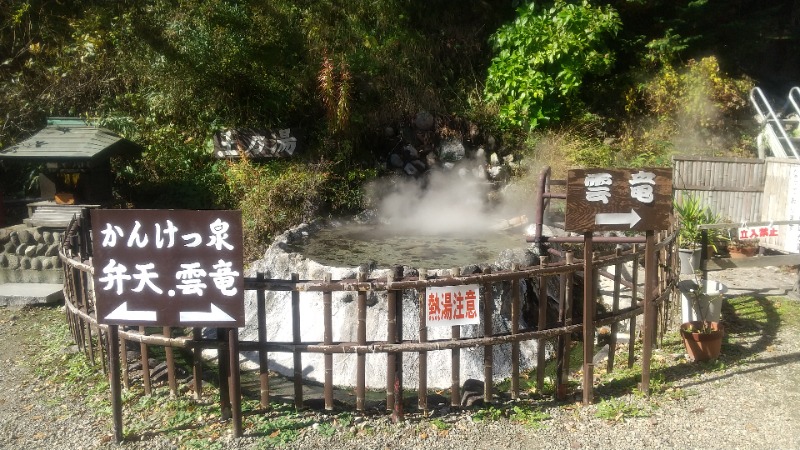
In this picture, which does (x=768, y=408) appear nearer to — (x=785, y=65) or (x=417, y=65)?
(x=417, y=65)

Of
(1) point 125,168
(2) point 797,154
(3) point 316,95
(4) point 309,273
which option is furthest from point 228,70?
(2) point 797,154

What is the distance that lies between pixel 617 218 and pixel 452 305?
5.55ft

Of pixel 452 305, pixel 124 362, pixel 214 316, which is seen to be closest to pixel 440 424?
pixel 452 305

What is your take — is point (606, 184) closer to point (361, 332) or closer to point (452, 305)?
point (452, 305)

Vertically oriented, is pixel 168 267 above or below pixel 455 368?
above

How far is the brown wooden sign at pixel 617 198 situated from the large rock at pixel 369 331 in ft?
5.59

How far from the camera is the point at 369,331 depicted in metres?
7.12

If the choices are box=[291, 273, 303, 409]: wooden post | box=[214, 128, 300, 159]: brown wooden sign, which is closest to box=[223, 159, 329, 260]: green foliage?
box=[214, 128, 300, 159]: brown wooden sign

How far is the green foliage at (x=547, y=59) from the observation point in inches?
533

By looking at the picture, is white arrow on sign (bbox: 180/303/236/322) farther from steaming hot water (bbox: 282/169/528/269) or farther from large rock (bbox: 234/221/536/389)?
steaming hot water (bbox: 282/169/528/269)

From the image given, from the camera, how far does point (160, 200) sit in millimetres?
12906

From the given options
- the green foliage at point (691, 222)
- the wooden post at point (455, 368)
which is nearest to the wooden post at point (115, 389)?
the wooden post at point (455, 368)

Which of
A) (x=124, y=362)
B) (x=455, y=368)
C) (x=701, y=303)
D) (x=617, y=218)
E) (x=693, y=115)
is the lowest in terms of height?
(x=124, y=362)

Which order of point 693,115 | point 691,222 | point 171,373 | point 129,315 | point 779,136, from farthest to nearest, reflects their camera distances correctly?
point 693,115, point 779,136, point 691,222, point 171,373, point 129,315
